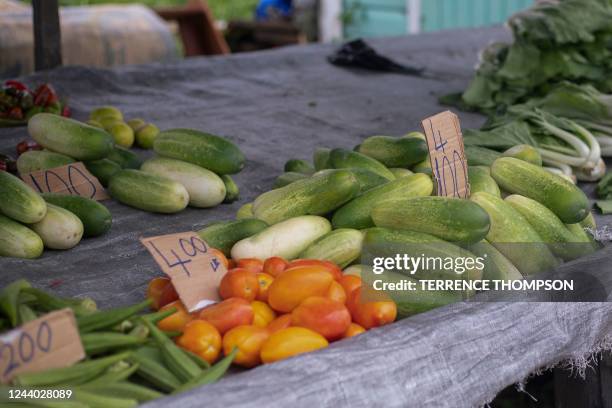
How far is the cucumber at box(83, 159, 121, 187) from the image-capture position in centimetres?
356

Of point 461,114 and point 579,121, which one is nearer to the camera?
point 579,121

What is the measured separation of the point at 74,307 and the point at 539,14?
12.6 ft

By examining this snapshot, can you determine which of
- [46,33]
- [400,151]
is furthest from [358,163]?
[46,33]

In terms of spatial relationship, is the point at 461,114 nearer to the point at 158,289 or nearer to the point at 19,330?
the point at 158,289

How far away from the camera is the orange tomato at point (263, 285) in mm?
2240

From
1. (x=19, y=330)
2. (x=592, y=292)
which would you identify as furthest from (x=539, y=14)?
(x=19, y=330)

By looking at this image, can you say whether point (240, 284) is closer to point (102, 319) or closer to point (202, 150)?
point (102, 319)

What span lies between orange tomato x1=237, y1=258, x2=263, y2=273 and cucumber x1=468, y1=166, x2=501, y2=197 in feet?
2.80

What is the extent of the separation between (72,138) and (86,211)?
50cm

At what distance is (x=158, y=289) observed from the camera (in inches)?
90.8

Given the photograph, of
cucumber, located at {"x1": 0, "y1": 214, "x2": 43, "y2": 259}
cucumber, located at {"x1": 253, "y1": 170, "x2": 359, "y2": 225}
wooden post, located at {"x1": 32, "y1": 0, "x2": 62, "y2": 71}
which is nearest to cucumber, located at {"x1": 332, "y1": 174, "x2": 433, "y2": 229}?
cucumber, located at {"x1": 253, "y1": 170, "x2": 359, "y2": 225}

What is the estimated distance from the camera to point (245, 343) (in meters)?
1.99

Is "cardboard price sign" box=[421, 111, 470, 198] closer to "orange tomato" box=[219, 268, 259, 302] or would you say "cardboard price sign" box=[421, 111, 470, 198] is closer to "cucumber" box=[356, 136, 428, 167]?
"cucumber" box=[356, 136, 428, 167]

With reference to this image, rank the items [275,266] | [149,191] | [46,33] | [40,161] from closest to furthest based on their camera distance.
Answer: [275,266] → [149,191] → [40,161] → [46,33]
